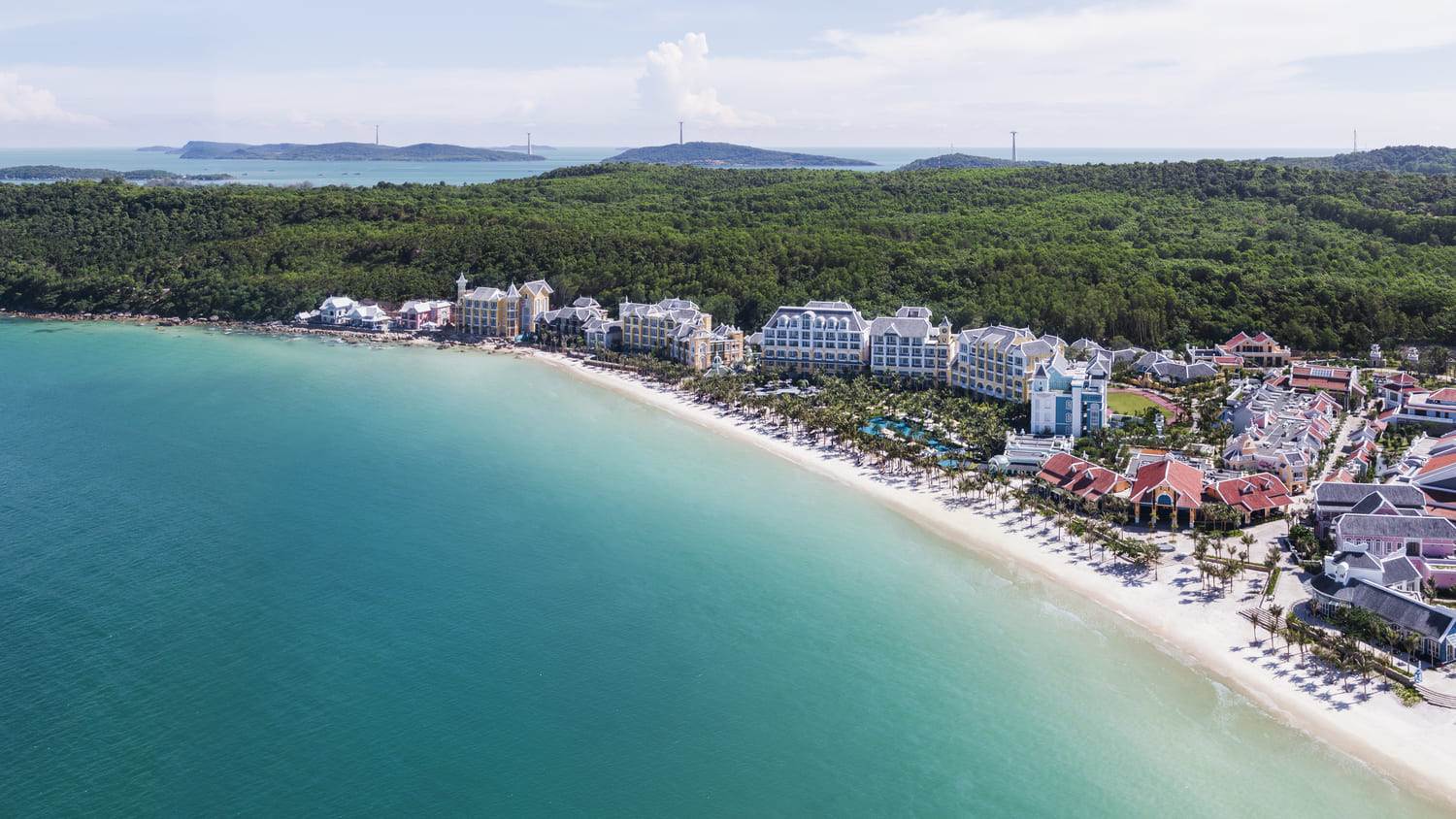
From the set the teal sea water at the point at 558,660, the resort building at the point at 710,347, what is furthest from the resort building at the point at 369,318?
the teal sea water at the point at 558,660

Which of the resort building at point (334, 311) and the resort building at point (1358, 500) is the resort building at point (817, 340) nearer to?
the resort building at point (1358, 500)

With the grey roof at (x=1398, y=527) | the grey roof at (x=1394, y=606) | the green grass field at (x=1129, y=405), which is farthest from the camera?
the green grass field at (x=1129, y=405)

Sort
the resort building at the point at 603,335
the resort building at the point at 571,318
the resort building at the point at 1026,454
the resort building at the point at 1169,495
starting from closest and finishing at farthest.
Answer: the resort building at the point at 1169,495 → the resort building at the point at 1026,454 → the resort building at the point at 603,335 → the resort building at the point at 571,318

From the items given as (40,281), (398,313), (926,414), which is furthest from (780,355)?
(40,281)

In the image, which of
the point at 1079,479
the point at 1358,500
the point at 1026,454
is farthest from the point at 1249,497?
the point at 1026,454

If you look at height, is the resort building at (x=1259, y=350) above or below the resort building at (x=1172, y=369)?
above

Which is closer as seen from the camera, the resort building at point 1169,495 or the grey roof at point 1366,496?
the grey roof at point 1366,496
